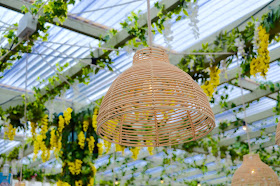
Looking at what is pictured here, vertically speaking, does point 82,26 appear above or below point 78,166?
above

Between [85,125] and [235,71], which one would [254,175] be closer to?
[235,71]

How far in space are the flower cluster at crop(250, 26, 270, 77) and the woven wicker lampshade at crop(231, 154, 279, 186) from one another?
1008mm

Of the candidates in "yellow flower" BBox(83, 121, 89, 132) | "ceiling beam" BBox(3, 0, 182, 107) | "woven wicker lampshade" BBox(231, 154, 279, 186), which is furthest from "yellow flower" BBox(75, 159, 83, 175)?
"woven wicker lampshade" BBox(231, 154, 279, 186)

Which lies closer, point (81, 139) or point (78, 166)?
point (78, 166)

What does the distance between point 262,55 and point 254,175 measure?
1.34m

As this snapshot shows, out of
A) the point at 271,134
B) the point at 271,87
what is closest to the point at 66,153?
the point at 271,87

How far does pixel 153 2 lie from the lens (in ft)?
14.2

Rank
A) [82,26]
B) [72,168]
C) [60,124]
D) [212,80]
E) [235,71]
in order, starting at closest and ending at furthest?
[82,26]
[212,80]
[72,168]
[60,124]
[235,71]

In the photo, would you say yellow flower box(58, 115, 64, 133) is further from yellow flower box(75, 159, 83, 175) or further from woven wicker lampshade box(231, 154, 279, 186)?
woven wicker lampshade box(231, 154, 279, 186)

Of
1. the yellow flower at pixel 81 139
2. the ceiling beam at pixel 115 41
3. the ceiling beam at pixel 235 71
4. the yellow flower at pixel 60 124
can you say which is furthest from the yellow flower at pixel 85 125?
the ceiling beam at pixel 235 71

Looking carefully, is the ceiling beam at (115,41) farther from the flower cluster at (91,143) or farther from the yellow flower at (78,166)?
the yellow flower at (78,166)

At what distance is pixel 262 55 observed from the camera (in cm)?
409

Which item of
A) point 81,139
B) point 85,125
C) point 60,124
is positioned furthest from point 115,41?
point 60,124

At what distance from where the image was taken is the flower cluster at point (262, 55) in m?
3.93
